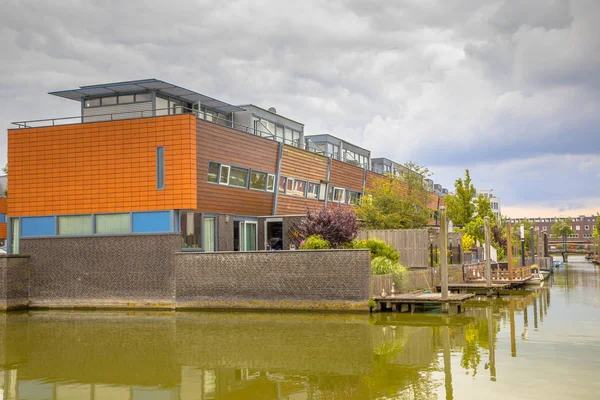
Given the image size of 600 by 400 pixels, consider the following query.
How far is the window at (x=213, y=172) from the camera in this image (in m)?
31.2

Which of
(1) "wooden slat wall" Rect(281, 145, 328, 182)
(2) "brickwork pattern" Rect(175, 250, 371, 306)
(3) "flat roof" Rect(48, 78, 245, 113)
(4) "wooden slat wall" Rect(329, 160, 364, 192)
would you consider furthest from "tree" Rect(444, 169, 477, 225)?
(2) "brickwork pattern" Rect(175, 250, 371, 306)

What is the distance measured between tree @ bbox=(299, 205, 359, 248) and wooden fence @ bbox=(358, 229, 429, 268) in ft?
8.82

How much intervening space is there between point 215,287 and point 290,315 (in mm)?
4373

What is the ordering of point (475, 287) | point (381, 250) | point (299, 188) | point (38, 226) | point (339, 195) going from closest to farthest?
point (381, 250)
point (475, 287)
point (38, 226)
point (299, 188)
point (339, 195)

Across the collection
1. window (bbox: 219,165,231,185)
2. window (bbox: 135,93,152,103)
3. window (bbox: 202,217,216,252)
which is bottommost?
window (bbox: 202,217,216,252)

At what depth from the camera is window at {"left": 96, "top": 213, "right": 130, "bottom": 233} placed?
30656 mm

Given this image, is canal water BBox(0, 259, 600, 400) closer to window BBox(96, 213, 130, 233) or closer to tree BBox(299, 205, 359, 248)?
tree BBox(299, 205, 359, 248)

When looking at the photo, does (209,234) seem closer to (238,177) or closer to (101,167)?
(238,177)

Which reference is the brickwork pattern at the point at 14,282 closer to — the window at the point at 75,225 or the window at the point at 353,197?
the window at the point at 75,225

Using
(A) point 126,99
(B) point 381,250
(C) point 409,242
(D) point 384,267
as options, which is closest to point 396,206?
(C) point 409,242

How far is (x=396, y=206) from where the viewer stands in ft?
136

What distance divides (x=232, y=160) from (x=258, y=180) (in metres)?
2.95

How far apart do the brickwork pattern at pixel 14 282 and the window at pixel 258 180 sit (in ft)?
38.1

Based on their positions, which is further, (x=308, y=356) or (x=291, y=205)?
(x=291, y=205)
